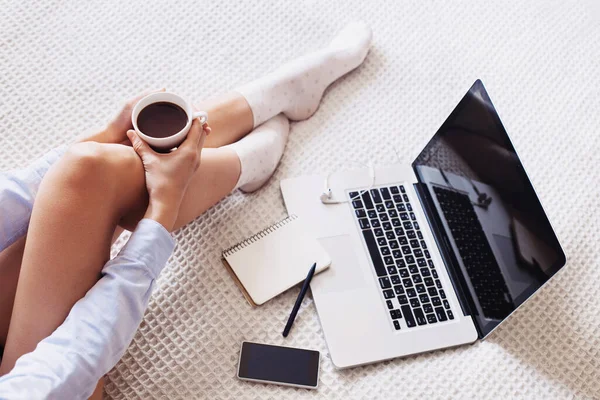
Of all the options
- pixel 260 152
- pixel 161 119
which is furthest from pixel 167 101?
pixel 260 152

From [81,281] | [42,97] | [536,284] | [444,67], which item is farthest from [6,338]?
[444,67]

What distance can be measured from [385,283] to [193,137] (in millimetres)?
362

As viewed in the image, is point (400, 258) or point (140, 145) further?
point (400, 258)

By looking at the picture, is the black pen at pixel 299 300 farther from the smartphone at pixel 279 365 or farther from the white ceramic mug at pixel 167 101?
the white ceramic mug at pixel 167 101

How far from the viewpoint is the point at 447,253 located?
2.86 feet

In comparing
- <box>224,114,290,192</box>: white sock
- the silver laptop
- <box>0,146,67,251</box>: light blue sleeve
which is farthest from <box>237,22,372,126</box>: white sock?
<box>0,146,67,251</box>: light blue sleeve

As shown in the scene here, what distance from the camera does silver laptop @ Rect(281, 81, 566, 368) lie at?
77 cm

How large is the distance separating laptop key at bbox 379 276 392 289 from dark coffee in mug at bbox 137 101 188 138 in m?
0.38

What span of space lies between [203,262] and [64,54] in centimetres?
53

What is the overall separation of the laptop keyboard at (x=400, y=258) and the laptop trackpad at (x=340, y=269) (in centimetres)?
3

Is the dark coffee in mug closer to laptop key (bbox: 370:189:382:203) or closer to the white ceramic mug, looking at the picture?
the white ceramic mug

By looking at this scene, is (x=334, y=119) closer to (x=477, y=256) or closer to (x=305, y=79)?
(x=305, y=79)

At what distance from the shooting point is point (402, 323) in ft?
2.72

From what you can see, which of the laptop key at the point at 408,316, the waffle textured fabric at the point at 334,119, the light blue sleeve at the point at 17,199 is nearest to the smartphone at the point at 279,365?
the waffle textured fabric at the point at 334,119
